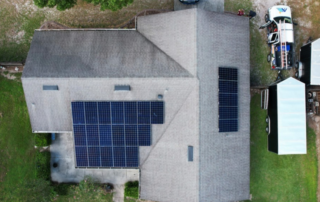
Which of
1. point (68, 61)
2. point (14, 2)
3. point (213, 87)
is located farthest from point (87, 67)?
point (14, 2)

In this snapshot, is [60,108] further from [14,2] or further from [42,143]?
[14,2]

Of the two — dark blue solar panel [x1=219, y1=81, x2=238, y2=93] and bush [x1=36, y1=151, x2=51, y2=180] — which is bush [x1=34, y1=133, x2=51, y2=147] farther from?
dark blue solar panel [x1=219, y1=81, x2=238, y2=93]

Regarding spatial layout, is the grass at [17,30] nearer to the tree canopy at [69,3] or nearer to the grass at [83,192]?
the tree canopy at [69,3]

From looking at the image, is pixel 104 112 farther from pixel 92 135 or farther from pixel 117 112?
pixel 92 135

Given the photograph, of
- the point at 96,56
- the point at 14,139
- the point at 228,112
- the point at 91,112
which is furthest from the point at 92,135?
the point at 228,112

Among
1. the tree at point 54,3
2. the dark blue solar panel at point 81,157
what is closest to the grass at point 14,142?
the dark blue solar panel at point 81,157

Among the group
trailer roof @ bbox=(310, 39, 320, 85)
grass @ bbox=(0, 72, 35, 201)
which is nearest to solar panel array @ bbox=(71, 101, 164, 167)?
grass @ bbox=(0, 72, 35, 201)
